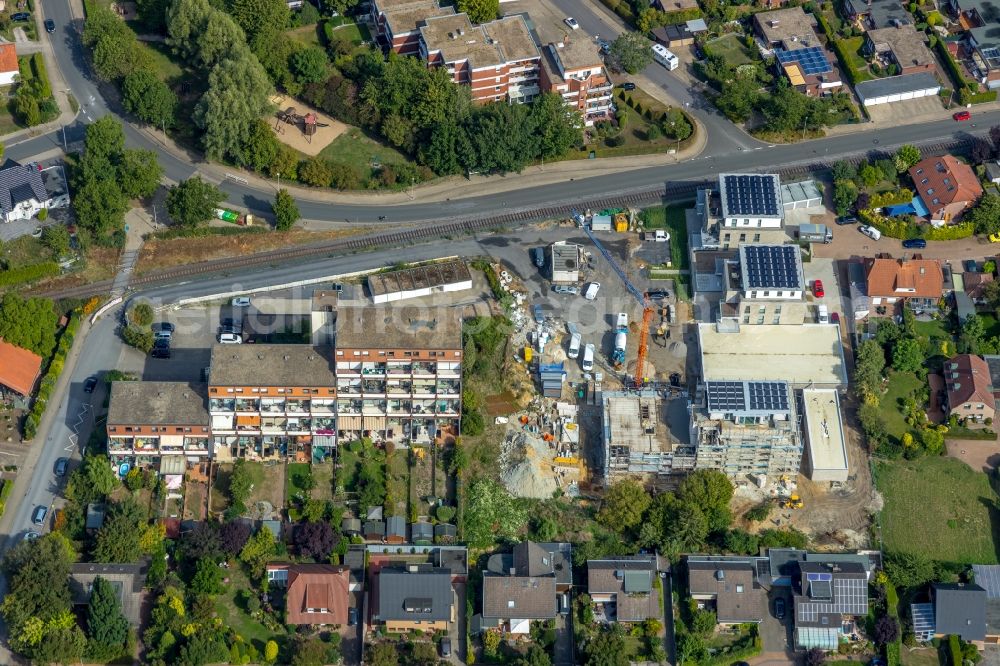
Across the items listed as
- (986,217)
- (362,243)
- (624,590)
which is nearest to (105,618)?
→ (624,590)

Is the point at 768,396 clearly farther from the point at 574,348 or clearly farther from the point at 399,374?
the point at 399,374

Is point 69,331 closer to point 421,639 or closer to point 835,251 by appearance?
point 421,639

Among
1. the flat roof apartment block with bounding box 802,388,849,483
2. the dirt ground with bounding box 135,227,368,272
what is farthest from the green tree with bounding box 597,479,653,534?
the dirt ground with bounding box 135,227,368,272

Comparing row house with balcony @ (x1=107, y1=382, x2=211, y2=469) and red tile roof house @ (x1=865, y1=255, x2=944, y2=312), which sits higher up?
red tile roof house @ (x1=865, y1=255, x2=944, y2=312)

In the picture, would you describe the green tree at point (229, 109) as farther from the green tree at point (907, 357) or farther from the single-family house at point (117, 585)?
the green tree at point (907, 357)

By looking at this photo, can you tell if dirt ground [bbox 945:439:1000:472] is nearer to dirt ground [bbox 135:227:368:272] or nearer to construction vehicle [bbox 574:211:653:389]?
construction vehicle [bbox 574:211:653:389]

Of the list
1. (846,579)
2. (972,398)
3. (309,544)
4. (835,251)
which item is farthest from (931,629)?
(309,544)

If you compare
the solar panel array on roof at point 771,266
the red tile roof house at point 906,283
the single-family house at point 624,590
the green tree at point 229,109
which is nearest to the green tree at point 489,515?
the single-family house at point 624,590
